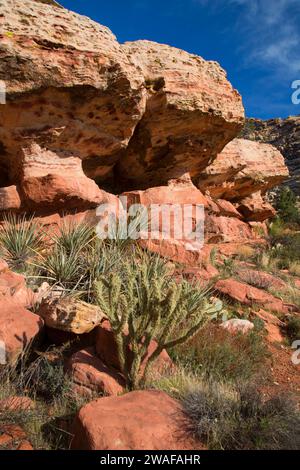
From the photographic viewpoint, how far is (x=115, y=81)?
741 centimetres

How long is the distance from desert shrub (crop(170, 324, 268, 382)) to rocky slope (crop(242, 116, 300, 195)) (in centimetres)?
2589

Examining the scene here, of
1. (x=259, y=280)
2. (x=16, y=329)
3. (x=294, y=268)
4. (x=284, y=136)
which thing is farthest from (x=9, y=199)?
(x=284, y=136)

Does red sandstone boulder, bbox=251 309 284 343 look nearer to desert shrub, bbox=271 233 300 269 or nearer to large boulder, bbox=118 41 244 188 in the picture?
desert shrub, bbox=271 233 300 269

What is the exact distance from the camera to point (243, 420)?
2.81 m

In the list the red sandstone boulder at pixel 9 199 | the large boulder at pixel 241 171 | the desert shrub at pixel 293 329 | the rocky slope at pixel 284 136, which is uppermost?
the rocky slope at pixel 284 136

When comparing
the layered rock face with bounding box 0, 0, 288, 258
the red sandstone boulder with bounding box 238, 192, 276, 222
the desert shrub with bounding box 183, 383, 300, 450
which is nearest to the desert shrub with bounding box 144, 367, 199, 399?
the desert shrub with bounding box 183, 383, 300, 450

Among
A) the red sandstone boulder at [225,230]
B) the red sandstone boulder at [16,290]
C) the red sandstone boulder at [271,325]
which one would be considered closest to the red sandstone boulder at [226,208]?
the red sandstone boulder at [225,230]

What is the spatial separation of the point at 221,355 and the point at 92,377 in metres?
1.61

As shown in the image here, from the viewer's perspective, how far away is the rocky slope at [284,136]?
102ft

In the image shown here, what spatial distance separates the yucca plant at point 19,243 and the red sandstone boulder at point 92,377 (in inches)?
117

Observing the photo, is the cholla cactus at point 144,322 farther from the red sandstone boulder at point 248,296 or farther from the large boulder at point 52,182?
the large boulder at point 52,182

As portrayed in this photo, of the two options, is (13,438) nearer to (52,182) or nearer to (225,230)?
(52,182)

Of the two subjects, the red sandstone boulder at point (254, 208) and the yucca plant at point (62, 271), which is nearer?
the yucca plant at point (62, 271)
